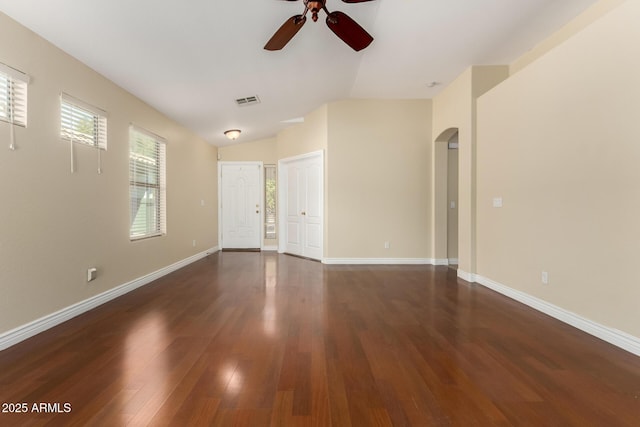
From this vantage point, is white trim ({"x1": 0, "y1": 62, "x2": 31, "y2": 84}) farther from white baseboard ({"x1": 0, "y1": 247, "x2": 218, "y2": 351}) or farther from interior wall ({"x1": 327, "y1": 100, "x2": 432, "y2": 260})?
interior wall ({"x1": 327, "y1": 100, "x2": 432, "y2": 260})

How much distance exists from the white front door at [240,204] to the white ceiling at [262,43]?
2634 mm

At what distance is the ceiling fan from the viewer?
2273mm

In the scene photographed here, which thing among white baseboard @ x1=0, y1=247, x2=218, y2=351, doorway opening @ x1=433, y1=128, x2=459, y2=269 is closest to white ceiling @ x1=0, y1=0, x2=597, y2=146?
doorway opening @ x1=433, y1=128, x2=459, y2=269

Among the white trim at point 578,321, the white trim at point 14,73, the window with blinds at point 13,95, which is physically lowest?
the white trim at point 578,321

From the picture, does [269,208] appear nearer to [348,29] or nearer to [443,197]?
[443,197]

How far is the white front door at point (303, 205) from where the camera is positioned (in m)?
5.96

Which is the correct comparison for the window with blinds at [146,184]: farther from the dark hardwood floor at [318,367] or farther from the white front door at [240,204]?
the white front door at [240,204]

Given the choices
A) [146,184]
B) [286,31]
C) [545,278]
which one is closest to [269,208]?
[146,184]

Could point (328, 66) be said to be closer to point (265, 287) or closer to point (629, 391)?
point (265, 287)

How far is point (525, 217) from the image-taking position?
3316 mm

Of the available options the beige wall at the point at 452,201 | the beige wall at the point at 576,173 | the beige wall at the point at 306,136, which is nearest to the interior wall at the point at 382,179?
the beige wall at the point at 306,136

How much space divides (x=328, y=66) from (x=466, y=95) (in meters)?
2.00

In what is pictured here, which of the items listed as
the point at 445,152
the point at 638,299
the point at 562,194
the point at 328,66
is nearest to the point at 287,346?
the point at 638,299

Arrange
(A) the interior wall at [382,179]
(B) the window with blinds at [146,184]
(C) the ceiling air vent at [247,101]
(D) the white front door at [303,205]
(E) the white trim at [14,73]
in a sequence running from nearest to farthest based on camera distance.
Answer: (E) the white trim at [14,73], (B) the window with blinds at [146,184], (C) the ceiling air vent at [247,101], (A) the interior wall at [382,179], (D) the white front door at [303,205]
